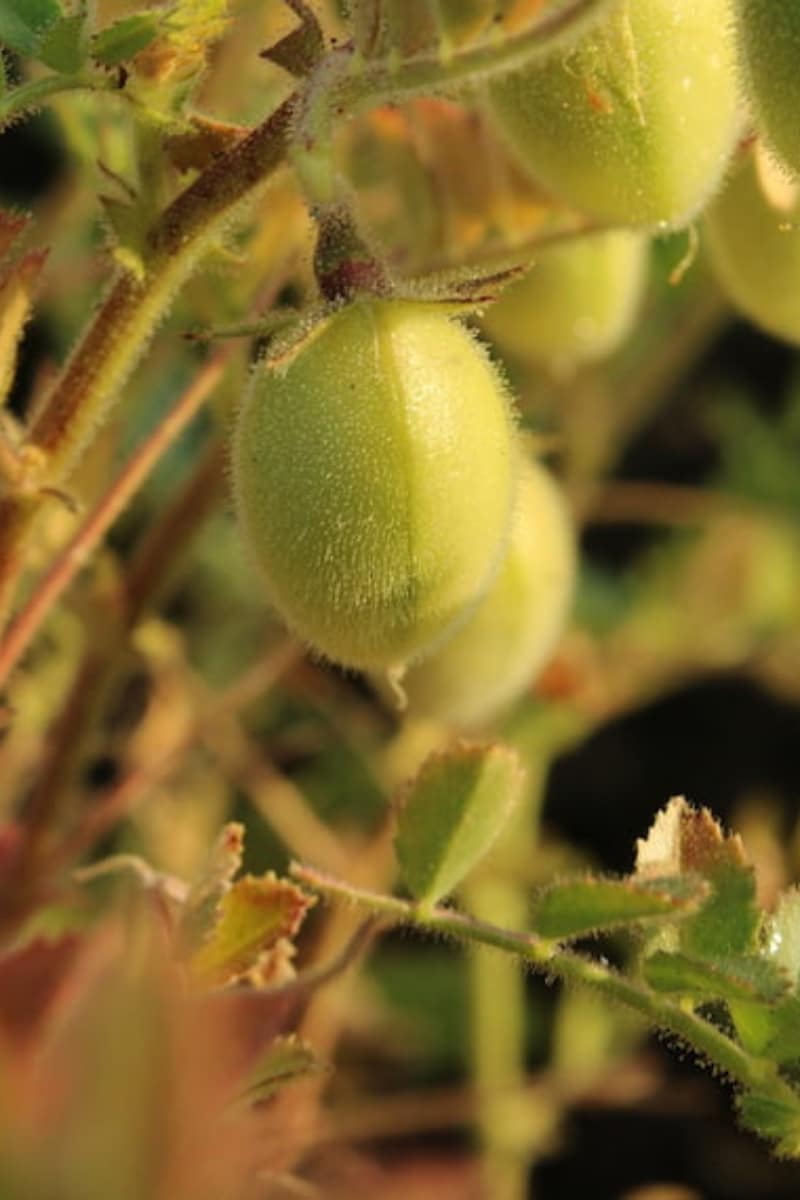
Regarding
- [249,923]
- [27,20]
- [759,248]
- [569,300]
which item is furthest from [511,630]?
[27,20]

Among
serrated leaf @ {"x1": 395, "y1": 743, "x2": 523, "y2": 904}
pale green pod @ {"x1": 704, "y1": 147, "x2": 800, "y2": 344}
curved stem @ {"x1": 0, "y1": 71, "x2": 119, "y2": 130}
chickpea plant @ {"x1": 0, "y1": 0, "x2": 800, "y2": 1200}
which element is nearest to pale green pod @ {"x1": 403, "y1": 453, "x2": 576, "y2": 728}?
chickpea plant @ {"x1": 0, "y1": 0, "x2": 800, "y2": 1200}

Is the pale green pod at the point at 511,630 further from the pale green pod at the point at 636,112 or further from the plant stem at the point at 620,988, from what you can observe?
the plant stem at the point at 620,988

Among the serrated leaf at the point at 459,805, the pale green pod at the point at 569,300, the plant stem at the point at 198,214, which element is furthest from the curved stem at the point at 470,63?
the pale green pod at the point at 569,300

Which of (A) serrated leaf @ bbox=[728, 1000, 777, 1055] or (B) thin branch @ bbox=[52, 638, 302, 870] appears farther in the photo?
(B) thin branch @ bbox=[52, 638, 302, 870]

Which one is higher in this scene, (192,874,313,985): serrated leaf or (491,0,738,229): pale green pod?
(491,0,738,229): pale green pod

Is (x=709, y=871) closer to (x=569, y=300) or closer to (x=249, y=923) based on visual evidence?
(x=249, y=923)

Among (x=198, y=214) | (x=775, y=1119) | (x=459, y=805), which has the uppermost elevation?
(x=198, y=214)

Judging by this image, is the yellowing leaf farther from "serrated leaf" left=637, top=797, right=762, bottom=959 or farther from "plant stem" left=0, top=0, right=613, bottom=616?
"serrated leaf" left=637, top=797, right=762, bottom=959
